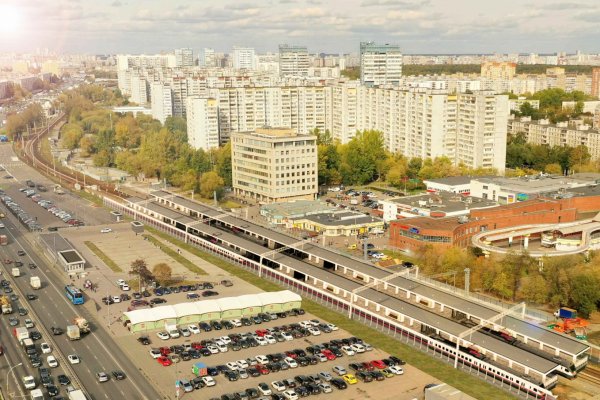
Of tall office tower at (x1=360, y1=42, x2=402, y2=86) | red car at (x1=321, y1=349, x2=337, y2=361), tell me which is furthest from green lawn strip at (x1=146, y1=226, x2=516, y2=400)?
tall office tower at (x1=360, y1=42, x2=402, y2=86)

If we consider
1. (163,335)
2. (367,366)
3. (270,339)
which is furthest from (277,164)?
(367,366)

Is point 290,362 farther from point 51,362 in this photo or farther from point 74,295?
point 74,295

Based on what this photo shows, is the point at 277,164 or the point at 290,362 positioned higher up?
the point at 277,164

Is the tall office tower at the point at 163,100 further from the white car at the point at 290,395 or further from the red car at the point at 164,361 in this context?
the white car at the point at 290,395

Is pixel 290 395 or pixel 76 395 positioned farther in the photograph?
pixel 290 395

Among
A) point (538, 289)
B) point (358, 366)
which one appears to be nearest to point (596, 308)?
point (538, 289)

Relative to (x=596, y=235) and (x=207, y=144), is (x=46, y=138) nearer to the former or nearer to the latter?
(x=207, y=144)
